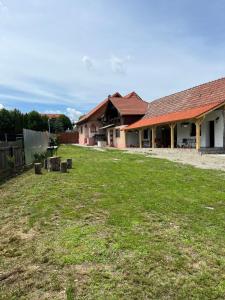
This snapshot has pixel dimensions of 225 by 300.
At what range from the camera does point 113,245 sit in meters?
4.23

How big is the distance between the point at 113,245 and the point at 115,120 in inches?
1410

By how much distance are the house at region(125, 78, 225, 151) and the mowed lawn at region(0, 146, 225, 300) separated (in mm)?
15067

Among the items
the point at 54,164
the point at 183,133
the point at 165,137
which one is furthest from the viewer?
the point at 165,137

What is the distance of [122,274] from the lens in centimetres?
349

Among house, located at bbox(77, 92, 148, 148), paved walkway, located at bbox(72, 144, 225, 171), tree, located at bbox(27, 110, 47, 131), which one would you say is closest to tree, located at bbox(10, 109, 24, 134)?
tree, located at bbox(27, 110, 47, 131)

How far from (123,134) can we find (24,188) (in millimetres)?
27046

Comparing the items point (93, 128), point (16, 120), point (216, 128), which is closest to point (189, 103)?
point (216, 128)

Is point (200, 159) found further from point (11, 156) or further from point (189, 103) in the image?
point (189, 103)

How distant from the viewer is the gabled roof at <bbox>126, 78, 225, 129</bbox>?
74.8ft

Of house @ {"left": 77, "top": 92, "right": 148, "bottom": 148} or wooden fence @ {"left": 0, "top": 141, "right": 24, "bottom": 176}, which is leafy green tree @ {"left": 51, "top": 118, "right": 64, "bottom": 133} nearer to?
house @ {"left": 77, "top": 92, "right": 148, "bottom": 148}

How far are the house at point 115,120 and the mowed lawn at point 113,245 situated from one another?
28.5m

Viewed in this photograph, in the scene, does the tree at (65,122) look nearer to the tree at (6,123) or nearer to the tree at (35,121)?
the tree at (35,121)

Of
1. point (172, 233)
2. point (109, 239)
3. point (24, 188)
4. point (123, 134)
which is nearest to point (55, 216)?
point (109, 239)

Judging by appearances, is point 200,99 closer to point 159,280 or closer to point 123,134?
point 123,134
